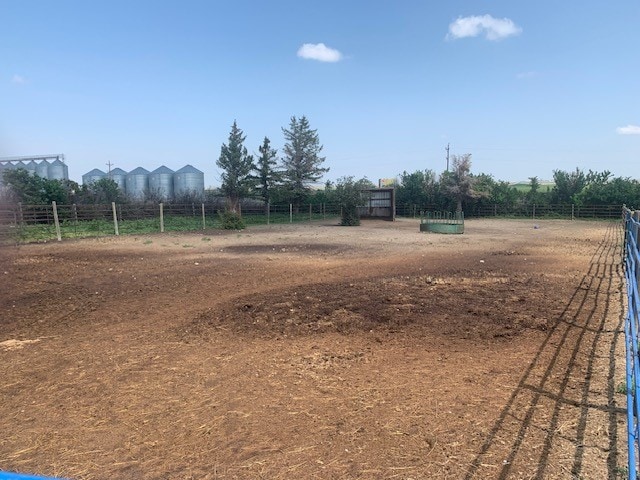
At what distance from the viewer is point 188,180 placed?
42.0 metres

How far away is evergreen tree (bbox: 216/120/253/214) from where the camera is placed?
38.1 m

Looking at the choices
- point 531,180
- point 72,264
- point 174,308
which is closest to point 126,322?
point 174,308

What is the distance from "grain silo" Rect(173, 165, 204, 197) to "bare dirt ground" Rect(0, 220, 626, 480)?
34.5 m

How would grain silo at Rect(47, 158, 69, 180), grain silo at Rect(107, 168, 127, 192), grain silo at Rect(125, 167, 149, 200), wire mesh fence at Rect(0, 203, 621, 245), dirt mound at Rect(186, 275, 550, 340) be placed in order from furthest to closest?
grain silo at Rect(107, 168, 127, 192), grain silo at Rect(125, 167, 149, 200), grain silo at Rect(47, 158, 69, 180), wire mesh fence at Rect(0, 203, 621, 245), dirt mound at Rect(186, 275, 550, 340)

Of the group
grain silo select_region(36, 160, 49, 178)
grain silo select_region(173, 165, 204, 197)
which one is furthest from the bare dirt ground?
grain silo select_region(173, 165, 204, 197)

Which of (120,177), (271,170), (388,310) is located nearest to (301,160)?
(271,170)

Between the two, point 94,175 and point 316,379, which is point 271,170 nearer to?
point 94,175

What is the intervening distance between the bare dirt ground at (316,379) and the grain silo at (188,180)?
34.5m

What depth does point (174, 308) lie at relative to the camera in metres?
6.55

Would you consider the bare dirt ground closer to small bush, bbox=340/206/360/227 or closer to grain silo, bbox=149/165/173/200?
small bush, bbox=340/206/360/227

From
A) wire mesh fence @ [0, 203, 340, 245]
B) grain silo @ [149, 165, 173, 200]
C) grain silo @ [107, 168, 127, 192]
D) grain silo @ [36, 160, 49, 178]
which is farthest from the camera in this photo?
grain silo @ [107, 168, 127, 192]

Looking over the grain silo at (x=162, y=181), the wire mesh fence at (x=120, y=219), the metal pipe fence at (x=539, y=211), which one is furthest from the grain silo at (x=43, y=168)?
the metal pipe fence at (x=539, y=211)

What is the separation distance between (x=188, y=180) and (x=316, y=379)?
40.7 metres

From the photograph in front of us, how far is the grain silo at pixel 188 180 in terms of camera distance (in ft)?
137
